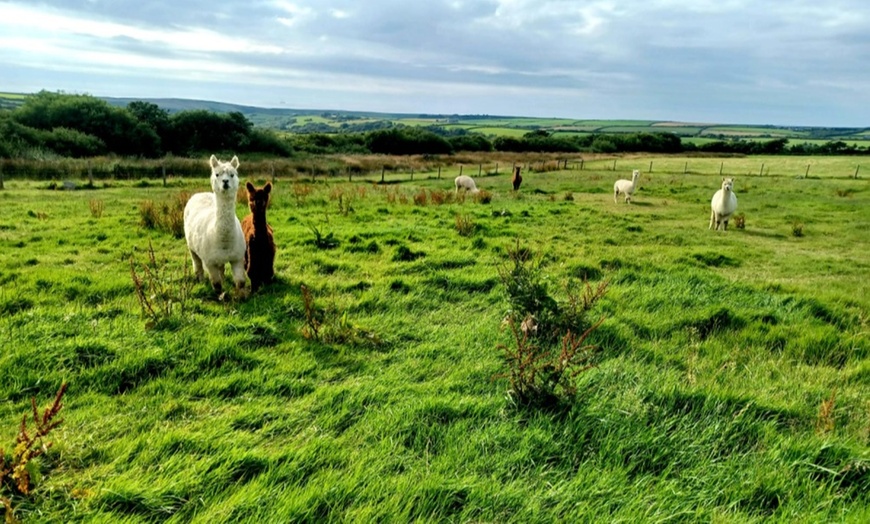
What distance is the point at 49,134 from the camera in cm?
3966

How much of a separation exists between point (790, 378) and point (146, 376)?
605cm

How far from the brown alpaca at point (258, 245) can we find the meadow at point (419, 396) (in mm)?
548

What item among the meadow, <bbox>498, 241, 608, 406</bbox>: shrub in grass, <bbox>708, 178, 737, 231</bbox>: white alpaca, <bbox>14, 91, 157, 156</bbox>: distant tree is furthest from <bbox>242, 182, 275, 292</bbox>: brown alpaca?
<bbox>14, 91, 157, 156</bbox>: distant tree

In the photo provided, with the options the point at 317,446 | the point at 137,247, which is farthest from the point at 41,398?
the point at 137,247

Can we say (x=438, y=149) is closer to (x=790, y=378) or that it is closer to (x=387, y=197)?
(x=387, y=197)

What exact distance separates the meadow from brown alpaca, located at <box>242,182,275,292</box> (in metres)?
0.55

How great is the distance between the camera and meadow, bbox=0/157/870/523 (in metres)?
2.84

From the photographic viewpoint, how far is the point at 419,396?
4039mm

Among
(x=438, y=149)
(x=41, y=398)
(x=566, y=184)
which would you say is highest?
(x=438, y=149)

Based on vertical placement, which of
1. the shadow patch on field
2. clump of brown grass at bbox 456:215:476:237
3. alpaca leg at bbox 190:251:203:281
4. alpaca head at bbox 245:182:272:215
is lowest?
the shadow patch on field

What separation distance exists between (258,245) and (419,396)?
399cm

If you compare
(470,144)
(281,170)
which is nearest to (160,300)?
(281,170)

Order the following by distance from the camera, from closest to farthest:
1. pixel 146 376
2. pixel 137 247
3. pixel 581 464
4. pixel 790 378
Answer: pixel 581 464
pixel 146 376
pixel 790 378
pixel 137 247

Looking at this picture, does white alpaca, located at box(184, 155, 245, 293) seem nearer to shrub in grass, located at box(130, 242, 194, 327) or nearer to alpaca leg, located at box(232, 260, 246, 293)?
alpaca leg, located at box(232, 260, 246, 293)
